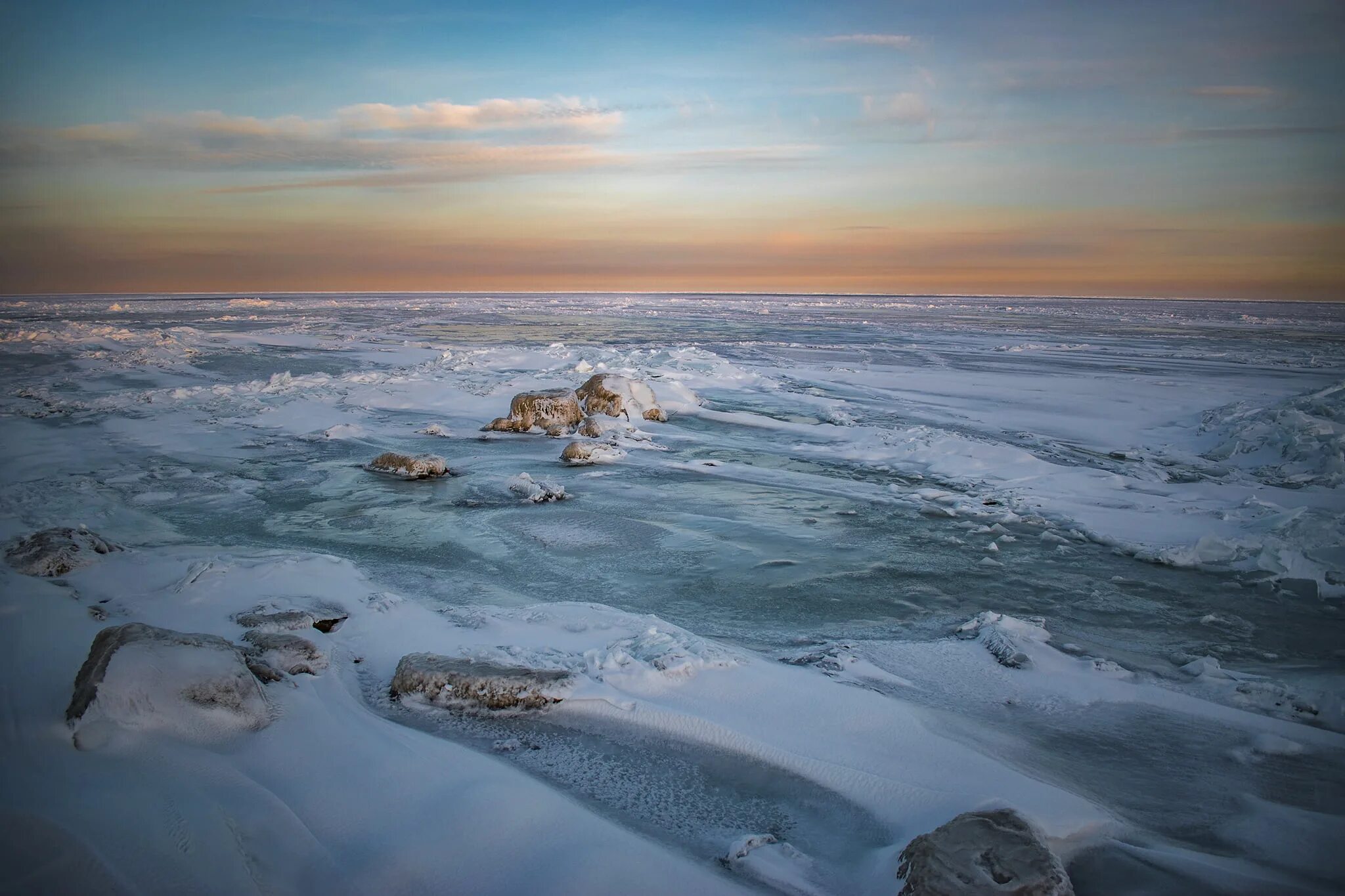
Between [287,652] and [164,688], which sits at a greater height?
[164,688]

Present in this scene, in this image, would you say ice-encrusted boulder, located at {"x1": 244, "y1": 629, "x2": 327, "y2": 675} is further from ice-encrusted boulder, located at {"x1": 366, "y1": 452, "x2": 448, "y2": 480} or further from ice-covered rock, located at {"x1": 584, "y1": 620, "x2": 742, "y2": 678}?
ice-encrusted boulder, located at {"x1": 366, "y1": 452, "x2": 448, "y2": 480}

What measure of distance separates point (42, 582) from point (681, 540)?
167 inches

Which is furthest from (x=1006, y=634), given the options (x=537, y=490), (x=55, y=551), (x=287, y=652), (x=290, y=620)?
(x=55, y=551)

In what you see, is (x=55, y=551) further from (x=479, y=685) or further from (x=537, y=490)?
(x=537, y=490)

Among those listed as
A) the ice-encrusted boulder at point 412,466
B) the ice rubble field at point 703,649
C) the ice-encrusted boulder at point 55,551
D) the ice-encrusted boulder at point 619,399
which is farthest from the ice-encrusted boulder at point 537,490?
the ice-encrusted boulder at point 619,399

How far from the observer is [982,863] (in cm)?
214

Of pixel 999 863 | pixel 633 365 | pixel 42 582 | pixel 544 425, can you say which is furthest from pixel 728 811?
pixel 633 365

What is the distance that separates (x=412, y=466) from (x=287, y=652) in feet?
15.6

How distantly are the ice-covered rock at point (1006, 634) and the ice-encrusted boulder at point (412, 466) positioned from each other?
5921 mm

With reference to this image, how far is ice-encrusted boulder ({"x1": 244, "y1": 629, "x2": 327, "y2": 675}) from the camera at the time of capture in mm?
3416

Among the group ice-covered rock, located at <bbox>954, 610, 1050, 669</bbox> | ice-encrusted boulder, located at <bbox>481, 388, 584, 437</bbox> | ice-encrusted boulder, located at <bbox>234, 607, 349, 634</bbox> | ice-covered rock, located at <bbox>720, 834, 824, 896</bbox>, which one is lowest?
ice-covered rock, located at <bbox>720, 834, 824, 896</bbox>

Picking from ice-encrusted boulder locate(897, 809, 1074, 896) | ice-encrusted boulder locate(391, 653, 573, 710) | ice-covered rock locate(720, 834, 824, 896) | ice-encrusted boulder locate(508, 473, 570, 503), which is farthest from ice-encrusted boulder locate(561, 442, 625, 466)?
ice-encrusted boulder locate(897, 809, 1074, 896)

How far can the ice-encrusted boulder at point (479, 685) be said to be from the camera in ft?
10.9

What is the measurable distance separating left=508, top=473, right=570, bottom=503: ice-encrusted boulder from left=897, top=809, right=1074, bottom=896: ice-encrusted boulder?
5402 mm
